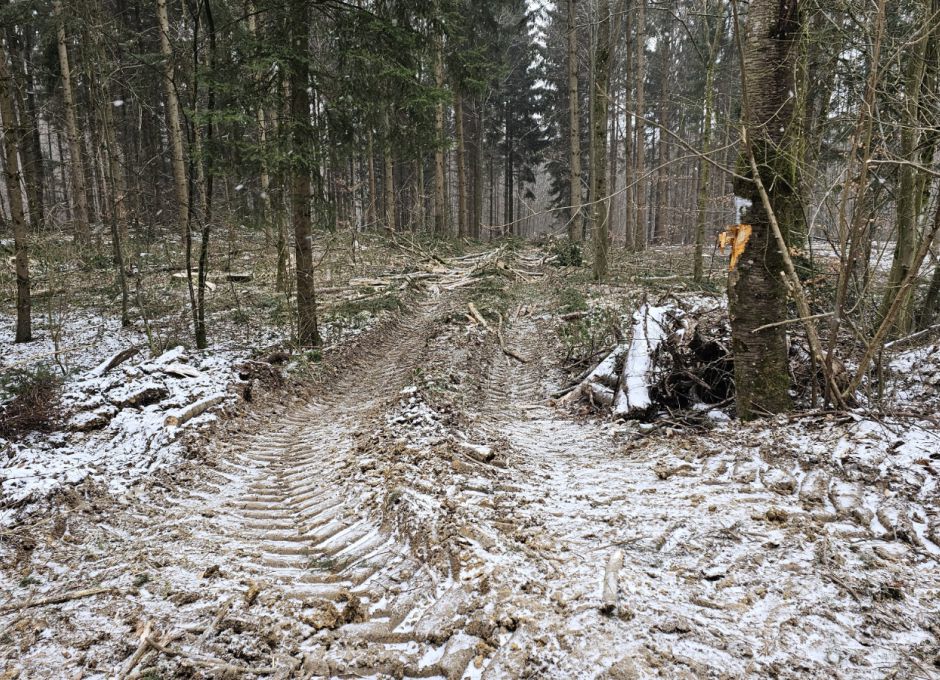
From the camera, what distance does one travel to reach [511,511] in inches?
149

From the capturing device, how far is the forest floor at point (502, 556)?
241 cm

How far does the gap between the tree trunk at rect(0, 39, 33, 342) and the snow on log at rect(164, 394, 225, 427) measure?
516 centimetres

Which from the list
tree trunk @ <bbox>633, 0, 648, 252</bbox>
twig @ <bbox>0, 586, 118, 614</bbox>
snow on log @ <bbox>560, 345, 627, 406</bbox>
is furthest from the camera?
tree trunk @ <bbox>633, 0, 648, 252</bbox>

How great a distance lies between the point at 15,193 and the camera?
26.0 feet

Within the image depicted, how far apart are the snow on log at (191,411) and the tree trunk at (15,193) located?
16.9 feet

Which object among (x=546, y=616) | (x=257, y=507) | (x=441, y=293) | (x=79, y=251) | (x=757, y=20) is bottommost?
(x=257, y=507)

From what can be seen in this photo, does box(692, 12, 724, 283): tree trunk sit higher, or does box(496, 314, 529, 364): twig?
box(692, 12, 724, 283): tree trunk

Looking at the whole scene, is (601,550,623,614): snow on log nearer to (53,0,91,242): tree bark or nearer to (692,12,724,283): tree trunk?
(692,12,724,283): tree trunk

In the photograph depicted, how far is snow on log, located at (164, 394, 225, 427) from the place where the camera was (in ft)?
18.2

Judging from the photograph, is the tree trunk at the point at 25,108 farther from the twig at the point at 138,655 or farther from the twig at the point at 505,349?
the twig at the point at 138,655

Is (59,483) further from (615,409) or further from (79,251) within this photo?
(79,251)

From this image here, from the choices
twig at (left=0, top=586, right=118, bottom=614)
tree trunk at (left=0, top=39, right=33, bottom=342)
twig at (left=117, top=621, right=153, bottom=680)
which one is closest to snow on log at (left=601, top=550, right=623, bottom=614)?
twig at (left=117, top=621, right=153, bottom=680)

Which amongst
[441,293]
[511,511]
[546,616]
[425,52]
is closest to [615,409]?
[511,511]

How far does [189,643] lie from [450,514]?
1765mm
